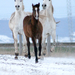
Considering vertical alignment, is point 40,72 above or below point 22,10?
below

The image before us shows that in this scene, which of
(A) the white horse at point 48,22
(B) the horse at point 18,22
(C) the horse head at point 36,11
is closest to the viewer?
(C) the horse head at point 36,11

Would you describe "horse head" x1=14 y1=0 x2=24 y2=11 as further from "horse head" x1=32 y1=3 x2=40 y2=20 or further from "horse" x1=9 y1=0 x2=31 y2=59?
"horse head" x1=32 y1=3 x2=40 y2=20

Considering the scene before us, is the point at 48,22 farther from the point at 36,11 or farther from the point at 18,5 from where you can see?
the point at 36,11

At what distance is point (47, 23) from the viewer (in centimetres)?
1048

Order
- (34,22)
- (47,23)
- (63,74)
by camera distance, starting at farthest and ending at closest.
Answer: (47,23)
(34,22)
(63,74)

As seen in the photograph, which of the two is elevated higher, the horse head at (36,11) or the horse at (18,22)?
the horse head at (36,11)

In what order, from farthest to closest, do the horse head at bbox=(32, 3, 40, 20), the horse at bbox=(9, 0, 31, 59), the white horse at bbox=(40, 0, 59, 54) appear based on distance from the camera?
the horse at bbox=(9, 0, 31, 59) < the white horse at bbox=(40, 0, 59, 54) < the horse head at bbox=(32, 3, 40, 20)

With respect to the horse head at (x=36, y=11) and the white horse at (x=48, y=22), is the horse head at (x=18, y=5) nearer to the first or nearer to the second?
the white horse at (x=48, y=22)

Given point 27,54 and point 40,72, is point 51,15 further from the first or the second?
point 40,72

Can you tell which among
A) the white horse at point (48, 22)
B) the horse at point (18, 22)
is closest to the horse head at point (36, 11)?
the white horse at point (48, 22)

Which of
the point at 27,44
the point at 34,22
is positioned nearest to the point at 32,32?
the point at 34,22

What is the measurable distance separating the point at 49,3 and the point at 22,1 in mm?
1105

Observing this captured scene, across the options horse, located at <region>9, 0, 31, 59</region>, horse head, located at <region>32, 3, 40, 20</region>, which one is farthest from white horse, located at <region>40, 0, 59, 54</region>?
horse head, located at <region>32, 3, 40, 20</region>

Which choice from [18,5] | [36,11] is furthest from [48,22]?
[36,11]
